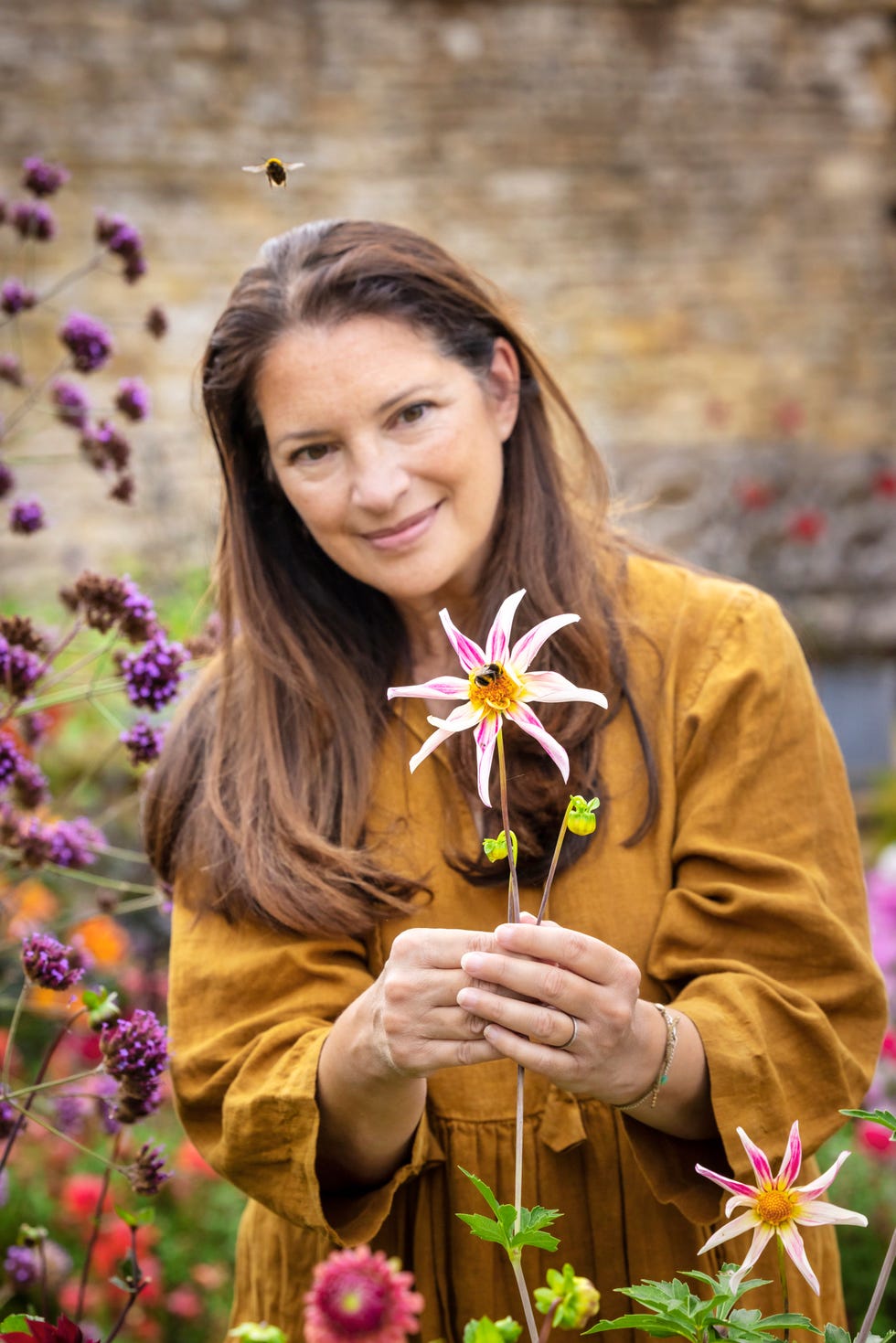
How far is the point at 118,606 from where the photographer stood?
5.45ft

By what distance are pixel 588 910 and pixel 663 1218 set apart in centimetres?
41

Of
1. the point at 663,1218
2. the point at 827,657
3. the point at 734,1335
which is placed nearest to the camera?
the point at 734,1335

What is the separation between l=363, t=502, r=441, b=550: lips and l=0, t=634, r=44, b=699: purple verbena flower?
50 cm

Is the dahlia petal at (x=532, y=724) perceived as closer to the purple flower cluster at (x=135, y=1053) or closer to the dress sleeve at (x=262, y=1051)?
the purple flower cluster at (x=135, y=1053)

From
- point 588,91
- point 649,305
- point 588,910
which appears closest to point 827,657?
point 649,305

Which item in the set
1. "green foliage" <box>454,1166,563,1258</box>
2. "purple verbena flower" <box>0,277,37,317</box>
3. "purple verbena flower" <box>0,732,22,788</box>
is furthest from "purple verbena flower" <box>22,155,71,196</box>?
"green foliage" <box>454,1166,563,1258</box>

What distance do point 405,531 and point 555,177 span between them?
7.90 m

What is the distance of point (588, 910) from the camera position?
172 centimetres

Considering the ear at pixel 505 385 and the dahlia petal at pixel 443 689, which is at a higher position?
the ear at pixel 505 385

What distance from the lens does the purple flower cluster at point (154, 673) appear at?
1.61m

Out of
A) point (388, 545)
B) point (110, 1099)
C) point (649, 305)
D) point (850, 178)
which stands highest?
point (850, 178)

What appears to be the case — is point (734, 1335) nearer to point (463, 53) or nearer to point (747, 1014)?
point (747, 1014)

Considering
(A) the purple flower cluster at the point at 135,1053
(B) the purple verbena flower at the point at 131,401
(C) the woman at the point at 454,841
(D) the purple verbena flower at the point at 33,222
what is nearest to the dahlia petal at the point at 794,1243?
(C) the woman at the point at 454,841

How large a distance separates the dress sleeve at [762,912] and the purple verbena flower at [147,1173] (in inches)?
21.8
